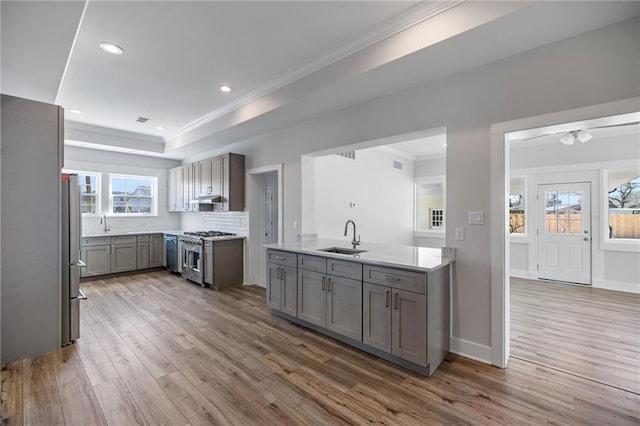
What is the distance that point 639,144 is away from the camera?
4.91 m

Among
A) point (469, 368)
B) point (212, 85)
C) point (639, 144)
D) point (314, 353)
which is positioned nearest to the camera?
point (469, 368)

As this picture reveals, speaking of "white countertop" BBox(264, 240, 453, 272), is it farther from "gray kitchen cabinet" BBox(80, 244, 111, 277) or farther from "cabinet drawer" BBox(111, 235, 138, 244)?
"gray kitchen cabinet" BBox(80, 244, 111, 277)

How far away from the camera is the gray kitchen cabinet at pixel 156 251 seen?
6414 millimetres

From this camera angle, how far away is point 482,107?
266cm

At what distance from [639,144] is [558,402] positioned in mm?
5374

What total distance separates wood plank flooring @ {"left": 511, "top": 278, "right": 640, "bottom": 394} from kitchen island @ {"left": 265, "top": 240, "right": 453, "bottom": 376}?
3.55 feet

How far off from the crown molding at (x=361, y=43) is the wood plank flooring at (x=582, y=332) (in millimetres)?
3204

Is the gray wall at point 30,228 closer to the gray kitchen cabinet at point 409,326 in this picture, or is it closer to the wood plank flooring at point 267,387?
the wood plank flooring at point 267,387

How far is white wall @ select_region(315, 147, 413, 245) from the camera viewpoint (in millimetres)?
4898

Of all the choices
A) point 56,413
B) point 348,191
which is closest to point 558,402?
point 56,413

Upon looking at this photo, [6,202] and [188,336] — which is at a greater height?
[6,202]

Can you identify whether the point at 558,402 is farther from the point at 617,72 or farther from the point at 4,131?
the point at 4,131

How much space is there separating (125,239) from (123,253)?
0.98 feet

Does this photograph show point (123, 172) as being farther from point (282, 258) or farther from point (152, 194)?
point (282, 258)
